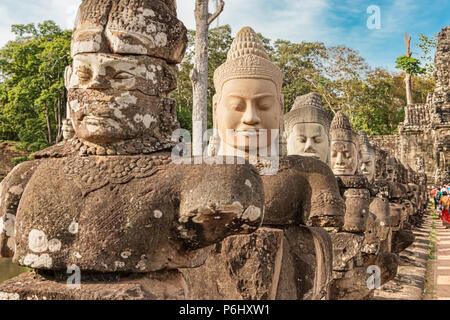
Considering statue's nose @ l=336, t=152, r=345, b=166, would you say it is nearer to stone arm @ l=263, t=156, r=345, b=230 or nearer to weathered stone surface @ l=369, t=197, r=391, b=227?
weathered stone surface @ l=369, t=197, r=391, b=227

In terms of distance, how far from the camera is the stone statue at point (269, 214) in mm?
2574

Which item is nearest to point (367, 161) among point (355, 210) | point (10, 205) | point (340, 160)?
point (340, 160)

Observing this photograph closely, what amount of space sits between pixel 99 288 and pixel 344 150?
3.97m

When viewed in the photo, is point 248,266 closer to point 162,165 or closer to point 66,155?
point 162,165

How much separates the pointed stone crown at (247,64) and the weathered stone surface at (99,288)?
5.18 ft

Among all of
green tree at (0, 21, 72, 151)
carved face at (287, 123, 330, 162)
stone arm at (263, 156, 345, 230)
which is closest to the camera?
stone arm at (263, 156, 345, 230)

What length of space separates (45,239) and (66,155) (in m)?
0.44

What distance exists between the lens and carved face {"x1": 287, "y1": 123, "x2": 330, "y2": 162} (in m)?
4.13

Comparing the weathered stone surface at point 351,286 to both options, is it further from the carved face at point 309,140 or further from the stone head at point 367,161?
the stone head at point 367,161

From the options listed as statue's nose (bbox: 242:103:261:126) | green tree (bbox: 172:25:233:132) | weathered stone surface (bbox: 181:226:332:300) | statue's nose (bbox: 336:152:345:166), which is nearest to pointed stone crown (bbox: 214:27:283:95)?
statue's nose (bbox: 242:103:261:126)

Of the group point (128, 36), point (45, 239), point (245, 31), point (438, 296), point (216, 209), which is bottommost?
point (438, 296)

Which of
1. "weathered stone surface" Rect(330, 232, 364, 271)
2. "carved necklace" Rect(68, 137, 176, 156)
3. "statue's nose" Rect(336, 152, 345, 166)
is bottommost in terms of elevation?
"weathered stone surface" Rect(330, 232, 364, 271)

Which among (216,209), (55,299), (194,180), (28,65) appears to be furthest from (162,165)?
(28,65)

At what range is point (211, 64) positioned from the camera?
19094 millimetres
